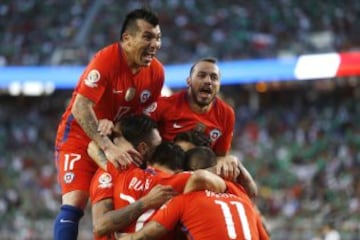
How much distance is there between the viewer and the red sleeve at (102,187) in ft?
16.9

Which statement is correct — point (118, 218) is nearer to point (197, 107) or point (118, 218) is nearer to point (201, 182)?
point (201, 182)

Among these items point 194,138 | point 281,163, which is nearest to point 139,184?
point 194,138

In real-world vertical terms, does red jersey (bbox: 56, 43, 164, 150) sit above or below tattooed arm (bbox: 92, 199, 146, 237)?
above

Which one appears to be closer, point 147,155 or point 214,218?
point 214,218

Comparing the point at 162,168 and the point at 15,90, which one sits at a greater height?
the point at 15,90

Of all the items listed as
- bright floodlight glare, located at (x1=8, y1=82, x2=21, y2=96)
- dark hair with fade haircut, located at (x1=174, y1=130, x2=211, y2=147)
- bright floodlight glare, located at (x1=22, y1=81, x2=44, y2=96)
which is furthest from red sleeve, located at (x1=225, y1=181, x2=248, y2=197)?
bright floodlight glare, located at (x1=8, y1=82, x2=21, y2=96)

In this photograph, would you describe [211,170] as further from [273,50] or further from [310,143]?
[273,50]

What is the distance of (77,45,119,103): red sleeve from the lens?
591cm

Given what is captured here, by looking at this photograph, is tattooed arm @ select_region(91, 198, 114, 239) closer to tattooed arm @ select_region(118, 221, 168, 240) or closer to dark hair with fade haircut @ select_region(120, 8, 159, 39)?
tattooed arm @ select_region(118, 221, 168, 240)

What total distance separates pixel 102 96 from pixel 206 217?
5.71 ft

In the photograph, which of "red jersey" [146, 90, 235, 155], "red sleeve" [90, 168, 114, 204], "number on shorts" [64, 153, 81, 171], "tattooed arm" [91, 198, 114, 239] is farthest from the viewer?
"red jersey" [146, 90, 235, 155]

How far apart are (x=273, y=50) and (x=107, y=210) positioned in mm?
17853

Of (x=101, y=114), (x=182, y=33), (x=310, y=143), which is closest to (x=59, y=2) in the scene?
(x=182, y=33)

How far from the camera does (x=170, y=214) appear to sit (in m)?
4.74
